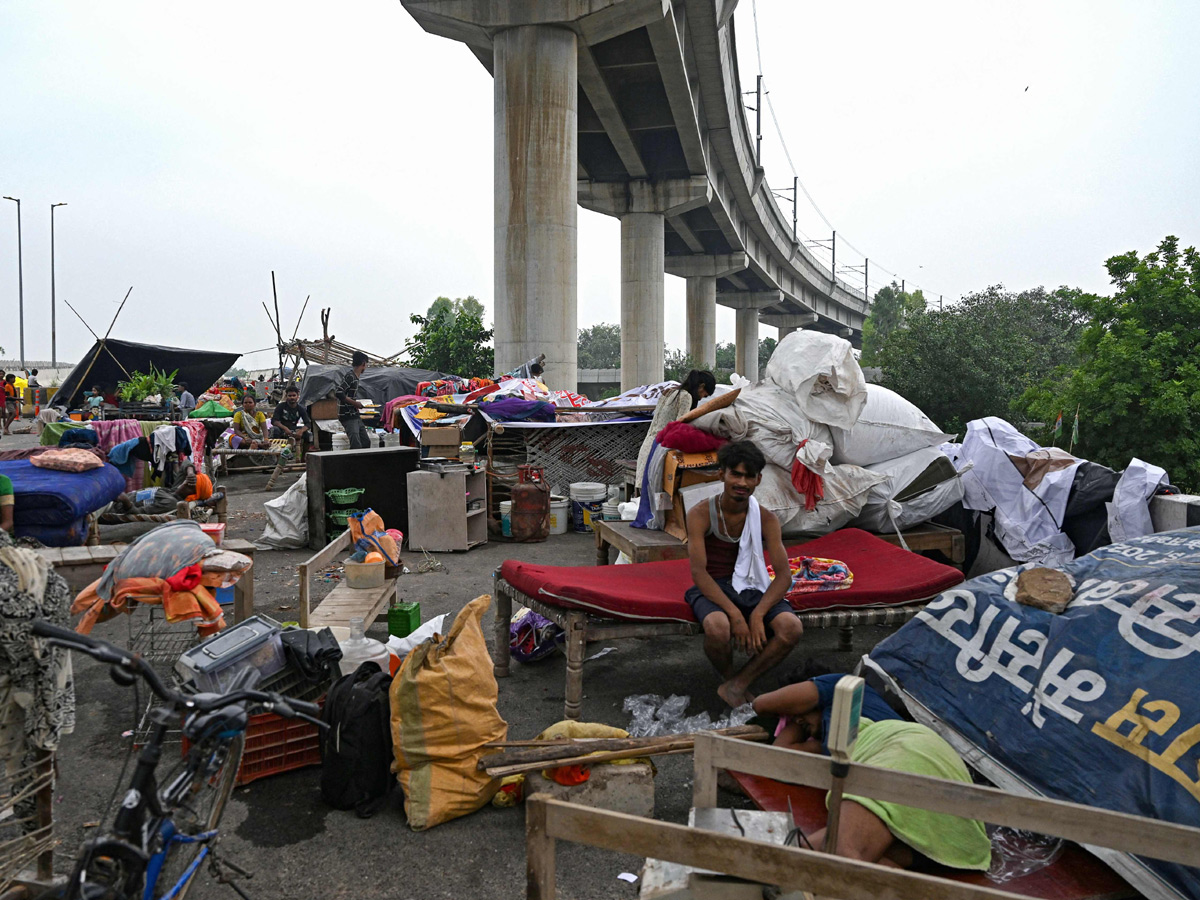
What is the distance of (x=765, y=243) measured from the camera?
42.7 metres

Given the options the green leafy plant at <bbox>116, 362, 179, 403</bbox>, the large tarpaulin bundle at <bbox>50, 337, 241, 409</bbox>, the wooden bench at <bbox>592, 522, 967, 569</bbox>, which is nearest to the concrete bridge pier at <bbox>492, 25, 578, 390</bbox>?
the green leafy plant at <bbox>116, 362, 179, 403</bbox>

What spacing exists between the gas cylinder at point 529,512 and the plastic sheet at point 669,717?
15.1ft

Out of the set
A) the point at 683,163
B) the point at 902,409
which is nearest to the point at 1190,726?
the point at 902,409

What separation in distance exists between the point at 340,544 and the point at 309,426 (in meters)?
9.91

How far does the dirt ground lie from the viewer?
285 centimetres

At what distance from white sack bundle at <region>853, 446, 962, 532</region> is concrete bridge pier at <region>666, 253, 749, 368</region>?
3662 cm

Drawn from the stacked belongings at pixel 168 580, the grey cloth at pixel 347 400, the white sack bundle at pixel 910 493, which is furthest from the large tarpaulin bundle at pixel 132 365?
the white sack bundle at pixel 910 493

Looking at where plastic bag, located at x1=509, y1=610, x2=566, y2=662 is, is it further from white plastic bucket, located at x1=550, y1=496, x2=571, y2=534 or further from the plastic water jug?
white plastic bucket, located at x1=550, y1=496, x2=571, y2=534

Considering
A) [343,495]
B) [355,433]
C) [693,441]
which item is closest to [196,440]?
[355,433]

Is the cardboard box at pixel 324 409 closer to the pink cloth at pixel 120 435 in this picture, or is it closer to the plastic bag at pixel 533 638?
the pink cloth at pixel 120 435

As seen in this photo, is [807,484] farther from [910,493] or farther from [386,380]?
[386,380]

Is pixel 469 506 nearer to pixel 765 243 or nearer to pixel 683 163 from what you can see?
pixel 683 163

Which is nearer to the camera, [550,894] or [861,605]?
[550,894]

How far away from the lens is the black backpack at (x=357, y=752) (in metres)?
3.29
